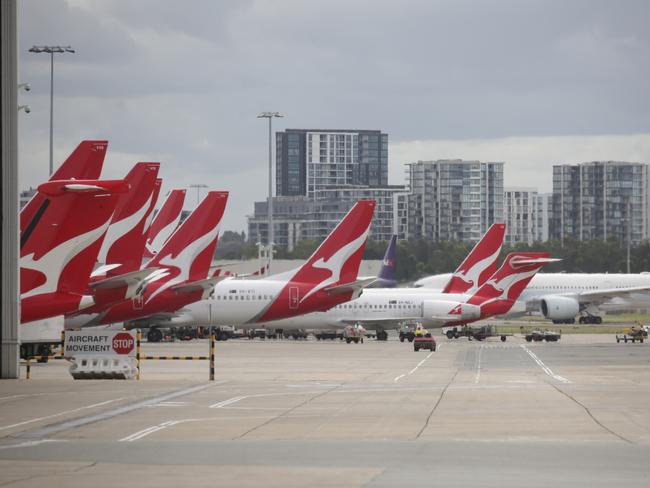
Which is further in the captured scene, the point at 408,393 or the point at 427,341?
the point at 427,341

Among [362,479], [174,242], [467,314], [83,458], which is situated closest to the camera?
[362,479]

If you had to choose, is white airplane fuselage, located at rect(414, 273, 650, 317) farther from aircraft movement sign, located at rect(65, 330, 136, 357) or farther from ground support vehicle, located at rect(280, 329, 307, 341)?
aircraft movement sign, located at rect(65, 330, 136, 357)

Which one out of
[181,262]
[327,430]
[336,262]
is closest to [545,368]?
[181,262]

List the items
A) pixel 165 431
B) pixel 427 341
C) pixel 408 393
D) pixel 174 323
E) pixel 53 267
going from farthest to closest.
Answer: pixel 174 323, pixel 427 341, pixel 53 267, pixel 408 393, pixel 165 431

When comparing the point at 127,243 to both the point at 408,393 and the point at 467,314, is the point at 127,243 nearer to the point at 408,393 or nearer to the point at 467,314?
the point at 408,393

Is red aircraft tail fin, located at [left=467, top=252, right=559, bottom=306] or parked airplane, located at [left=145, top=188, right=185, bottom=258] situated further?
red aircraft tail fin, located at [left=467, top=252, right=559, bottom=306]

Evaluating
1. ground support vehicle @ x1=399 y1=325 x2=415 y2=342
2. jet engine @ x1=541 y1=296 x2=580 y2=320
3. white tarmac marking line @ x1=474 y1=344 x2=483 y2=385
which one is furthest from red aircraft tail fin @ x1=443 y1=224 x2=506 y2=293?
white tarmac marking line @ x1=474 y1=344 x2=483 y2=385

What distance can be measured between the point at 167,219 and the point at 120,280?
29.1 metres

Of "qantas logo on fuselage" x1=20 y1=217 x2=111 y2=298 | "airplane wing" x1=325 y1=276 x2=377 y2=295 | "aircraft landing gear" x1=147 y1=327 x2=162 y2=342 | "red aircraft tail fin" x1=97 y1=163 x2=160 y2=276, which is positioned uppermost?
"red aircraft tail fin" x1=97 y1=163 x2=160 y2=276

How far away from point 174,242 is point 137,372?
23805 millimetres

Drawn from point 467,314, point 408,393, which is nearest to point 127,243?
point 408,393

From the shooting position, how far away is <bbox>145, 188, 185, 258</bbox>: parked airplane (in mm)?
75750

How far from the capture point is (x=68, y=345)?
3909cm

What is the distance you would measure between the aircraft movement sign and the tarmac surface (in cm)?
171
